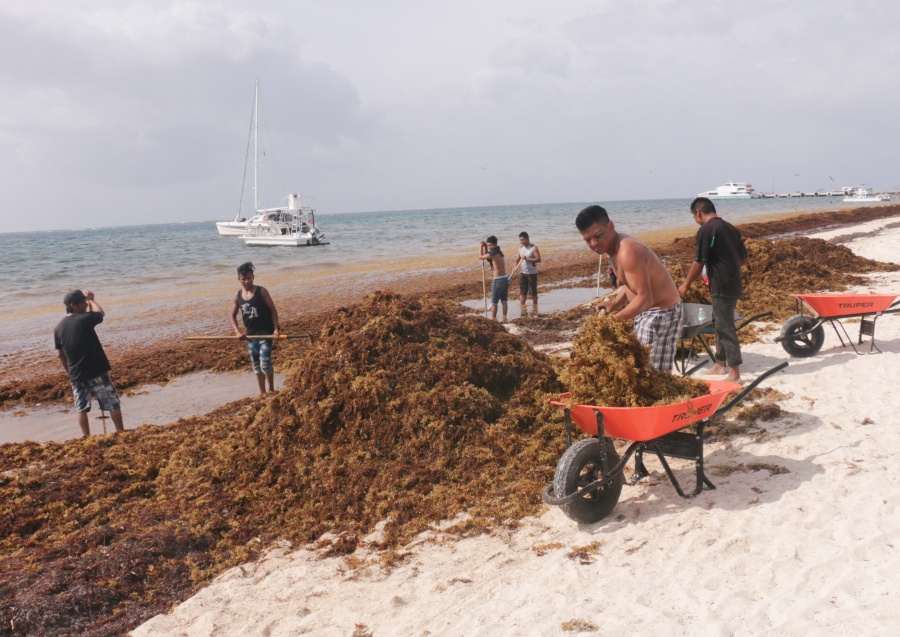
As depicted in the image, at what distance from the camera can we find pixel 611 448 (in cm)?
386

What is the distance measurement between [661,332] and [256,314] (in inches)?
190

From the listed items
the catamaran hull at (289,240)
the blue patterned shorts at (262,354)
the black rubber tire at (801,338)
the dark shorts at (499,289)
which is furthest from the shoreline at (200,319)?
the catamaran hull at (289,240)

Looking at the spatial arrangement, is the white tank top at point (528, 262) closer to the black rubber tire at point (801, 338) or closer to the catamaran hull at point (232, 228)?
the black rubber tire at point (801, 338)

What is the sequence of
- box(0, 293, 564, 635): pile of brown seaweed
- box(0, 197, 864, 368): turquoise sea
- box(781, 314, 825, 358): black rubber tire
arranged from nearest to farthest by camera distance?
box(0, 293, 564, 635): pile of brown seaweed → box(781, 314, 825, 358): black rubber tire → box(0, 197, 864, 368): turquoise sea

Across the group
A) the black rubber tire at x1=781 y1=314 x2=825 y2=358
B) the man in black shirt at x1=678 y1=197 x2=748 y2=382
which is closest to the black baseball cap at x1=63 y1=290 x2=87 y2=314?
the man in black shirt at x1=678 y1=197 x2=748 y2=382

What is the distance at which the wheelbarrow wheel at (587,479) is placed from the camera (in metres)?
3.58

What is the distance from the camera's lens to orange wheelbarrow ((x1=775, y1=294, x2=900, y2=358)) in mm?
6805

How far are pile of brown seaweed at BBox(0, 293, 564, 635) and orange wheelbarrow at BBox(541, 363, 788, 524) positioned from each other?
1.60 ft

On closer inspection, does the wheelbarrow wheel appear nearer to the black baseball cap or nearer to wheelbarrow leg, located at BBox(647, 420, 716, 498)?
wheelbarrow leg, located at BBox(647, 420, 716, 498)

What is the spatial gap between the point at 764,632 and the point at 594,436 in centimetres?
152

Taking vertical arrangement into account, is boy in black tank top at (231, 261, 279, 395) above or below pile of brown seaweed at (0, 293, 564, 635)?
above

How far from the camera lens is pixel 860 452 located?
4262 millimetres

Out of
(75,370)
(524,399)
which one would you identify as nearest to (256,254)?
(75,370)

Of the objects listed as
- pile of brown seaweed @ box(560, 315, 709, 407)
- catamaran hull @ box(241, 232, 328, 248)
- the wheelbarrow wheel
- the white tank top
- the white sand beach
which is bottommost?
the white sand beach
